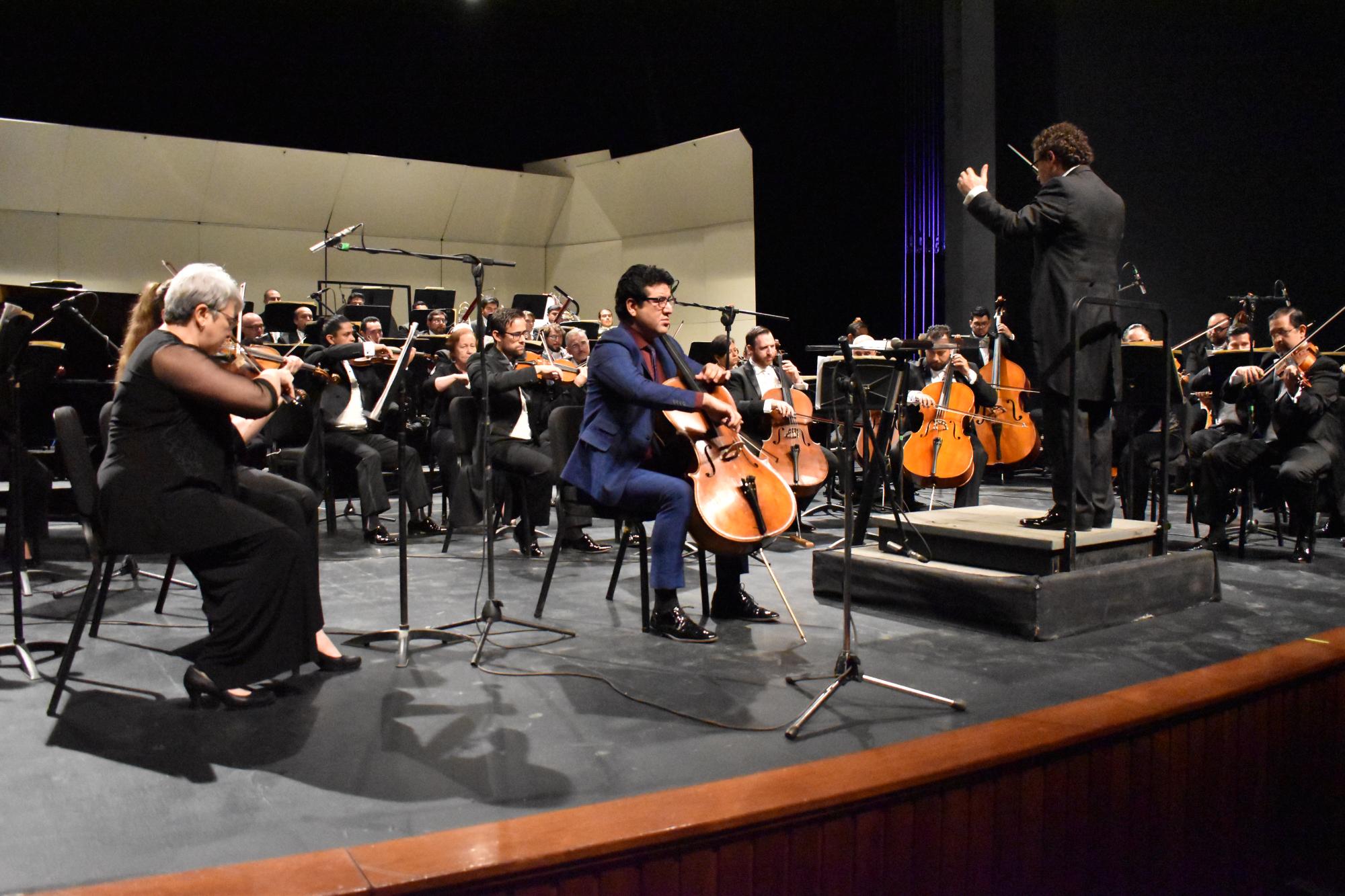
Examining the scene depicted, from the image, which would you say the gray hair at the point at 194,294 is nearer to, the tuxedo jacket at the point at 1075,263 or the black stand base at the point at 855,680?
the black stand base at the point at 855,680

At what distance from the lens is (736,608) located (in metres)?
3.87

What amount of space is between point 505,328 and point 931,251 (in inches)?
204

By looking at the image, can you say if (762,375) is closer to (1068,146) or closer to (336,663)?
(1068,146)

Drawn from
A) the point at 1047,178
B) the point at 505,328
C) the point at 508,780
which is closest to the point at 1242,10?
the point at 1047,178

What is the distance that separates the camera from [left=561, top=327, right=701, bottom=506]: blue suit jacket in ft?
11.4

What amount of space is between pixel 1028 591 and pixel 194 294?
9.20 ft

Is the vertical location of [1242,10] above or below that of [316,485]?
above

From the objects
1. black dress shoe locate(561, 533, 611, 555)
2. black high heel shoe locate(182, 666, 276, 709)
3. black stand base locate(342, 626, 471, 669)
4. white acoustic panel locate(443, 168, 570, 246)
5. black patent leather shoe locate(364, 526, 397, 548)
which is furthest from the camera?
white acoustic panel locate(443, 168, 570, 246)

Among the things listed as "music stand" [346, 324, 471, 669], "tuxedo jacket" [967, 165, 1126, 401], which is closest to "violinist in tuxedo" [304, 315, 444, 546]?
"music stand" [346, 324, 471, 669]

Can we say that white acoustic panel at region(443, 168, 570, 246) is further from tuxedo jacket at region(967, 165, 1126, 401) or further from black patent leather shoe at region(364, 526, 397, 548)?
tuxedo jacket at region(967, 165, 1126, 401)

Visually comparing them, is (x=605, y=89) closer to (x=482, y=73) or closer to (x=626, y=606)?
(x=482, y=73)

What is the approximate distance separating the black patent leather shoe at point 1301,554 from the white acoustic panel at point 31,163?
36.8 ft

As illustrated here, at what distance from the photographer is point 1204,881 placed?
84.4 inches

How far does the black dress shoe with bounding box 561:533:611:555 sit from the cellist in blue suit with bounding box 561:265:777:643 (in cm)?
178
